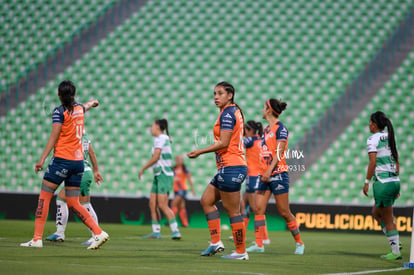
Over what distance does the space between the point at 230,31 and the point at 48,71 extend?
6.77 metres

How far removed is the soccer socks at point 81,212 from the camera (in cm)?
870

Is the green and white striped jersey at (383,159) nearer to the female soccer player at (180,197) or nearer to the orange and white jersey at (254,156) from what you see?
the orange and white jersey at (254,156)

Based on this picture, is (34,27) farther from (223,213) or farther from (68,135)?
(68,135)

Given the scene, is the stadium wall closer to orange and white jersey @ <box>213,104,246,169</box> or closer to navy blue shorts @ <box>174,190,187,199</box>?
navy blue shorts @ <box>174,190,187,199</box>

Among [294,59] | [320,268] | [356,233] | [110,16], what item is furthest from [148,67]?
[320,268]

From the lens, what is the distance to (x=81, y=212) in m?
8.74

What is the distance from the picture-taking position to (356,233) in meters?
18.3

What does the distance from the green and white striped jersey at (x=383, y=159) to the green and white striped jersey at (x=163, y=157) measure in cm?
429

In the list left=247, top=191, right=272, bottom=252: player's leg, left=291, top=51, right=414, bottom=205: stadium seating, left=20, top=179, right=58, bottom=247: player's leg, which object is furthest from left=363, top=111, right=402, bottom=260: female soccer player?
left=291, top=51, right=414, bottom=205: stadium seating

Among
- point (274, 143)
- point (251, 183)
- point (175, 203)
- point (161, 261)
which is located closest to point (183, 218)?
point (175, 203)

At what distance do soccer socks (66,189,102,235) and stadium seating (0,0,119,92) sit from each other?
1607 centimetres

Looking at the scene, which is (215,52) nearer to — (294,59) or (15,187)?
(294,59)

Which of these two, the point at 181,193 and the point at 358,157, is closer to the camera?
the point at 181,193

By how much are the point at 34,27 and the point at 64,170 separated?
17.6 metres
